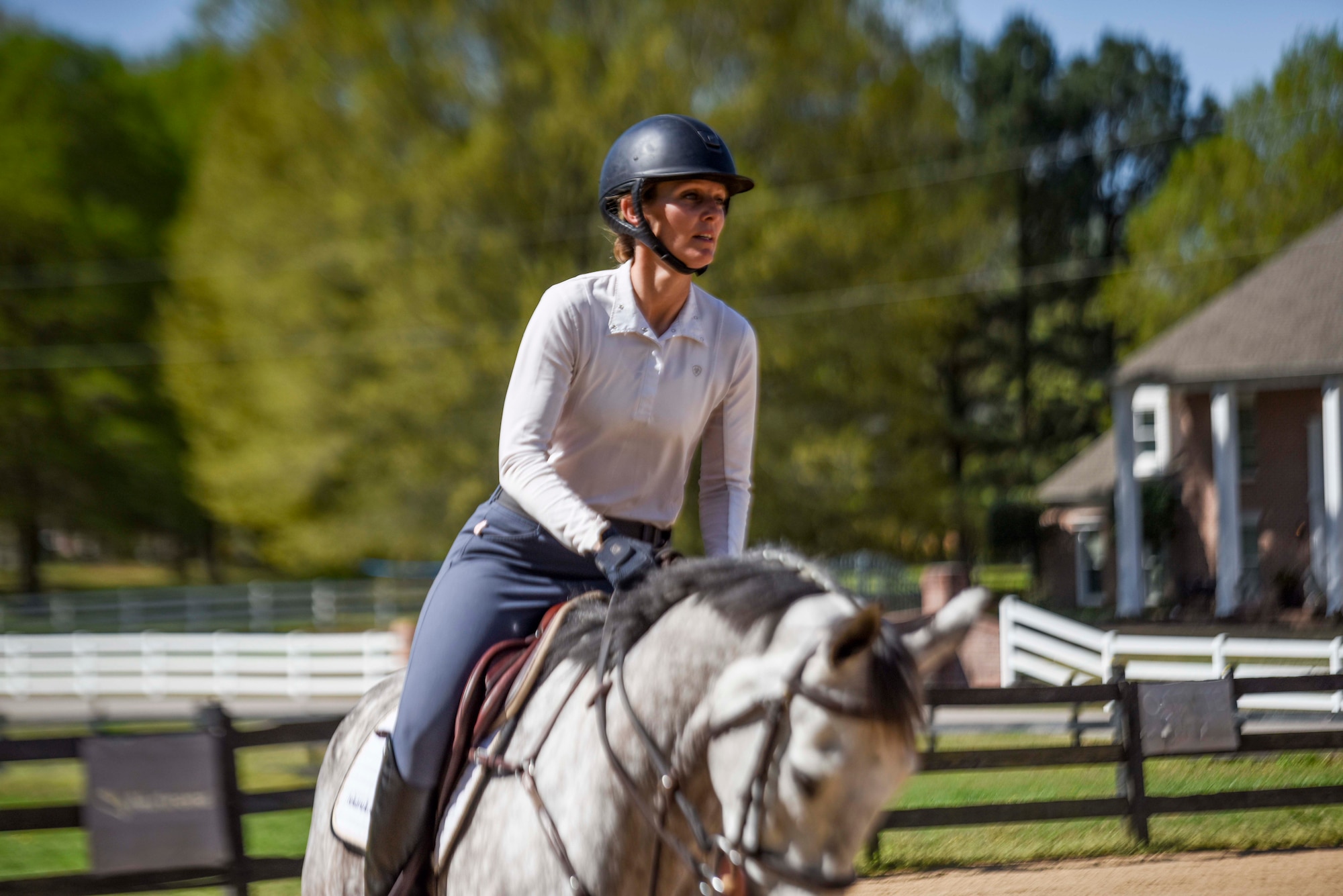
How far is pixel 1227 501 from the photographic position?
939 inches

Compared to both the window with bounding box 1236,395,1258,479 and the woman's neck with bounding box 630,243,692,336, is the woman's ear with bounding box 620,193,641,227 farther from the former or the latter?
the window with bounding box 1236,395,1258,479

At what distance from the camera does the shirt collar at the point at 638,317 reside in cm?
283

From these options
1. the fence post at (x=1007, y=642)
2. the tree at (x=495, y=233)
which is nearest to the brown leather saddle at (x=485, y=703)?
the fence post at (x=1007, y=642)

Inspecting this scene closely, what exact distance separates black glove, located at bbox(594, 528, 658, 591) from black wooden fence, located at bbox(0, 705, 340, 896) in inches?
218

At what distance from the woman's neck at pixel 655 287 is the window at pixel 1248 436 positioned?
86.8 ft

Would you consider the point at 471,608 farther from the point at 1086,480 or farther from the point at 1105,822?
the point at 1086,480

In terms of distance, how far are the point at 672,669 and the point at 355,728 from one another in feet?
5.30

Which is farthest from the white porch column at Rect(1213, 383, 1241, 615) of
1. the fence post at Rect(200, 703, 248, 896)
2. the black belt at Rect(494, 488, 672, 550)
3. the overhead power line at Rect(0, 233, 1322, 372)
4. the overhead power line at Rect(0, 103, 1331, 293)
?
the black belt at Rect(494, 488, 672, 550)

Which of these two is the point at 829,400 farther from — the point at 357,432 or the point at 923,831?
the point at 923,831

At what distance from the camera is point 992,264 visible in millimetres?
45594

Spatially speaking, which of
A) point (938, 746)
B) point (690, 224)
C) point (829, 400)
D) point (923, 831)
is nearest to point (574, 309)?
point (690, 224)

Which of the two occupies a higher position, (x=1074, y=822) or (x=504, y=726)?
(x=504, y=726)

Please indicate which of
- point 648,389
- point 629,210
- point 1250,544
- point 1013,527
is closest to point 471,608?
point 648,389

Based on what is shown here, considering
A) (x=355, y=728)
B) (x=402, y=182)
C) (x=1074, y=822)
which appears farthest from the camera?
(x=402, y=182)
